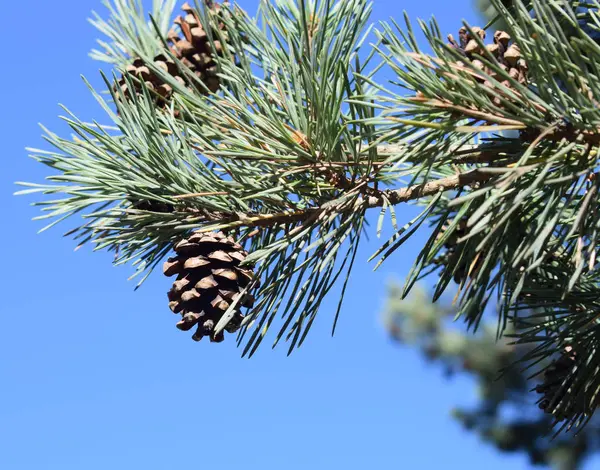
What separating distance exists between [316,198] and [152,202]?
0.64ft

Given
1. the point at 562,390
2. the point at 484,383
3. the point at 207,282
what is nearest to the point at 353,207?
the point at 207,282

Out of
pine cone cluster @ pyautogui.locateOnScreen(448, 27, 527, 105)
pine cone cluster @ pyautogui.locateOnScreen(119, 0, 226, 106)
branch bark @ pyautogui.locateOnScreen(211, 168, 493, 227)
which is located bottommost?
branch bark @ pyautogui.locateOnScreen(211, 168, 493, 227)

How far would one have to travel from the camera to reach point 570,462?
237 inches

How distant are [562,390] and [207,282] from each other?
0.47m

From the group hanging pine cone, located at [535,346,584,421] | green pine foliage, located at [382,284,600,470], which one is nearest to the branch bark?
hanging pine cone, located at [535,346,584,421]

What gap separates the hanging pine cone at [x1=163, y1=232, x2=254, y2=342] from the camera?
87 cm

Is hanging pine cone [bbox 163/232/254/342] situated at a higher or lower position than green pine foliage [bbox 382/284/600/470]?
lower

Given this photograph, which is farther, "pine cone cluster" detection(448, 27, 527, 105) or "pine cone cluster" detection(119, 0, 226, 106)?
"pine cone cluster" detection(119, 0, 226, 106)

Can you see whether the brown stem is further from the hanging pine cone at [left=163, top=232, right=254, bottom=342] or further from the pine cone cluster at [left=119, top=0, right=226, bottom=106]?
the pine cone cluster at [left=119, top=0, right=226, bottom=106]

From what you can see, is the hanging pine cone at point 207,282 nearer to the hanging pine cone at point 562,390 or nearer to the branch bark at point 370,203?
the branch bark at point 370,203

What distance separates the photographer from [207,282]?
0.87 metres

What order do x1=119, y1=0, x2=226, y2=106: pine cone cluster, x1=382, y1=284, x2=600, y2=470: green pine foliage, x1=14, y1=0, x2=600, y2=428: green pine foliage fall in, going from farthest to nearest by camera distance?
1. x1=382, y1=284, x2=600, y2=470: green pine foliage
2. x1=119, y1=0, x2=226, y2=106: pine cone cluster
3. x1=14, y1=0, x2=600, y2=428: green pine foliage

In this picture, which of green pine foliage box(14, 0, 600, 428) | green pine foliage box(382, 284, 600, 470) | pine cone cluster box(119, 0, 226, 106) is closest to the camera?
green pine foliage box(14, 0, 600, 428)

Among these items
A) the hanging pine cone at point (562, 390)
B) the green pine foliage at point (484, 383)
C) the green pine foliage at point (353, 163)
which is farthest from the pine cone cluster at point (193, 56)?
the green pine foliage at point (484, 383)
